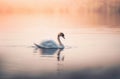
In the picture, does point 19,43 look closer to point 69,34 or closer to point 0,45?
point 0,45

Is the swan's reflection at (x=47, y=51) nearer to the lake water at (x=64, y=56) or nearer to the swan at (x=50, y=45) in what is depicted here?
the lake water at (x=64, y=56)

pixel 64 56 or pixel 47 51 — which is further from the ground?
pixel 47 51

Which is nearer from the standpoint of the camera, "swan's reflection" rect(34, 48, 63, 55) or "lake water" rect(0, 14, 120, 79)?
"lake water" rect(0, 14, 120, 79)

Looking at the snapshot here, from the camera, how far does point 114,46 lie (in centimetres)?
1144

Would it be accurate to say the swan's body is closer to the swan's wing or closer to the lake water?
the swan's wing

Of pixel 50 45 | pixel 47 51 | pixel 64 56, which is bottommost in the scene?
pixel 64 56

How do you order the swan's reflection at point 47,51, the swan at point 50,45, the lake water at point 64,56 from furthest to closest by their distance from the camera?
1. the swan at point 50,45
2. the swan's reflection at point 47,51
3. the lake water at point 64,56

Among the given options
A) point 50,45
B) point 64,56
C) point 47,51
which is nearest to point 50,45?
point 50,45

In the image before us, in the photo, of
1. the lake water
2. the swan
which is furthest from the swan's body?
the lake water

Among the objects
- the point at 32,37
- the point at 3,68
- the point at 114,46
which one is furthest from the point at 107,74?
the point at 32,37

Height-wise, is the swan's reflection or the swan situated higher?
the swan

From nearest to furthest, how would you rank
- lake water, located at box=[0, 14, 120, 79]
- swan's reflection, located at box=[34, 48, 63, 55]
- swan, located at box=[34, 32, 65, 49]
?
lake water, located at box=[0, 14, 120, 79]
swan's reflection, located at box=[34, 48, 63, 55]
swan, located at box=[34, 32, 65, 49]

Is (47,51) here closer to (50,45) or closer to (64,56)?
(50,45)

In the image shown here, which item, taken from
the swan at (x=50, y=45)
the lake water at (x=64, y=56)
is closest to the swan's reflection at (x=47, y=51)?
the lake water at (x=64, y=56)
